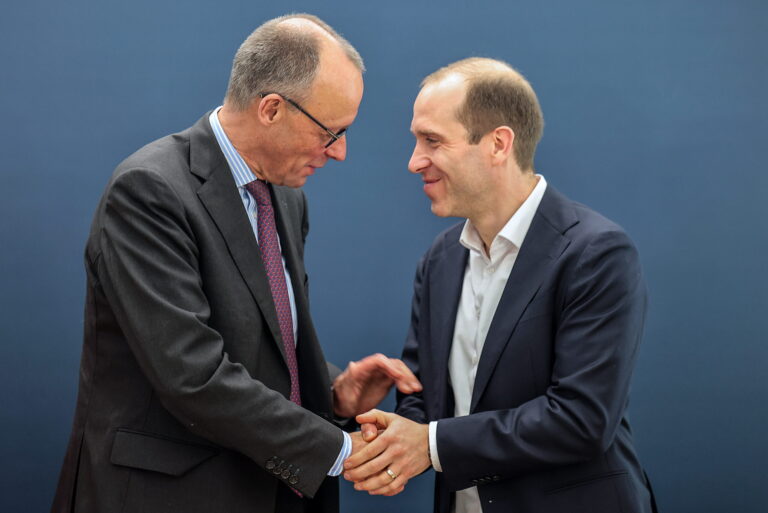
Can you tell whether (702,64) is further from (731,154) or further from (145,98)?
(145,98)

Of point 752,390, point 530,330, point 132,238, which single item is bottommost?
point 752,390

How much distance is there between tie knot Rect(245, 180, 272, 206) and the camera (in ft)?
6.55

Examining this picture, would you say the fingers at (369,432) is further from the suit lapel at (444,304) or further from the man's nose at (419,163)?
the man's nose at (419,163)

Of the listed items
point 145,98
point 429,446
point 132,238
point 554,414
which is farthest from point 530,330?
point 145,98

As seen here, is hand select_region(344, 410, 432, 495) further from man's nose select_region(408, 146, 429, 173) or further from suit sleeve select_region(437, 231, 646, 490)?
man's nose select_region(408, 146, 429, 173)

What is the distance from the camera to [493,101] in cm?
203

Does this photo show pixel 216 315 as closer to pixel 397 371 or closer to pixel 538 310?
pixel 397 371

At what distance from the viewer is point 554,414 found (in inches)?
72.3

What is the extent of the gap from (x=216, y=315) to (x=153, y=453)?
1.07 feet

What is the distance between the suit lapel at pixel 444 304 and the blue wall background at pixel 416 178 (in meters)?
0.69

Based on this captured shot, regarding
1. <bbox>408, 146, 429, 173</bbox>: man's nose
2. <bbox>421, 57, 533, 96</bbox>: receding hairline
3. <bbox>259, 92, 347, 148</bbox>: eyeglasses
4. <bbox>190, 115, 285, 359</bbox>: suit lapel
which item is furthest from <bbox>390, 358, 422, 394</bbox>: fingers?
<bbox>421, 57, 533, 96</bbox>: receding hairline

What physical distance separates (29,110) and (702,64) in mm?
2347

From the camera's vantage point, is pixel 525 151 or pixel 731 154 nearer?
pixel 525 151

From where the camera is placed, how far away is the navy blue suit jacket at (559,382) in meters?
1.83
